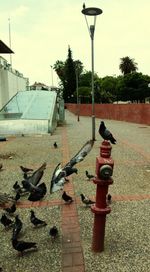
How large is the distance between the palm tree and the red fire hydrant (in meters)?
96.7

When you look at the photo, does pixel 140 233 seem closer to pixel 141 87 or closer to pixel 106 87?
pixel 141 87

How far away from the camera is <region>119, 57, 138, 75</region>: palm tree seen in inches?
3910

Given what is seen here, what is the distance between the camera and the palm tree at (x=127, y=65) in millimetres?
99312

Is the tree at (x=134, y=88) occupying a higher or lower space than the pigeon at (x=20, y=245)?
higher

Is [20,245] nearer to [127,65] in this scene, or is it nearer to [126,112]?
[126,112]

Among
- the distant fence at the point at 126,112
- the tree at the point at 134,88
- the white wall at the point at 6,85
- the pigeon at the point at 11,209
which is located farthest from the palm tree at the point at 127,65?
the pigeon at the point at 11,209

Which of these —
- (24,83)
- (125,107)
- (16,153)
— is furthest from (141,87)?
(16,153)

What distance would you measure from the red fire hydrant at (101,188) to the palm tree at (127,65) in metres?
96.7

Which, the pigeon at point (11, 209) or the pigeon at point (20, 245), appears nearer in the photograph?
the pigeon at point (20, 245)

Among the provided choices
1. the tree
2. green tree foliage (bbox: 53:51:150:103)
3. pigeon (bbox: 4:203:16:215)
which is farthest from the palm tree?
pigeon (bbox: 4:203:16:215)

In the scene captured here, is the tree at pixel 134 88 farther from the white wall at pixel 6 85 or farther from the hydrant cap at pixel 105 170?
the hydrant cap at pixel 105 170

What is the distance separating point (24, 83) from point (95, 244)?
138ft

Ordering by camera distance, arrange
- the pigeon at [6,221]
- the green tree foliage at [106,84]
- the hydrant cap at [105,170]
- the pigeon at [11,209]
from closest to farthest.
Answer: the hydrant cap at [105,170], the pigeon at [6,221], the pigeon at [11,209], the green tree foliage at [106,84]

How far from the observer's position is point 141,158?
11.4 meters
